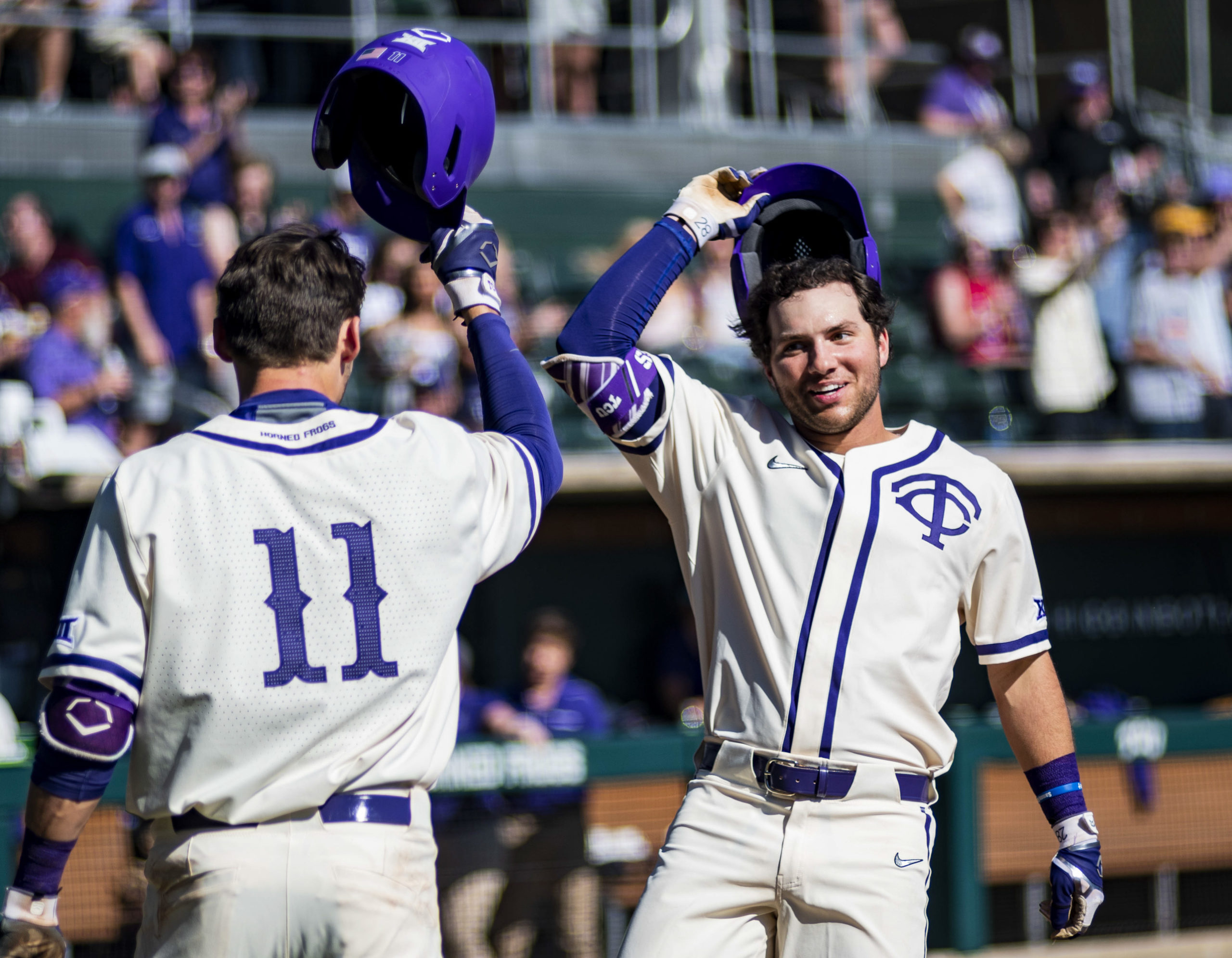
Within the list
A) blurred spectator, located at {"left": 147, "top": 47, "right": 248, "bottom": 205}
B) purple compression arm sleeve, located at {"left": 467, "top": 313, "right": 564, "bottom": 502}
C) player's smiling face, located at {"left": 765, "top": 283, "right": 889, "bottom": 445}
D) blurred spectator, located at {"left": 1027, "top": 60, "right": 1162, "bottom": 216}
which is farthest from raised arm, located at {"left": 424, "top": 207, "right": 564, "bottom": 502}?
blurred spectator, located at {"left": 1027, "top": 60, "right": 1162, "bottom": 216}

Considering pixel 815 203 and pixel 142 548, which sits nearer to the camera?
pixel 142 548

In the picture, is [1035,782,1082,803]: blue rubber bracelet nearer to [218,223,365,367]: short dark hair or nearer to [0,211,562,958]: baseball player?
[0,211,562,958]: baseball player

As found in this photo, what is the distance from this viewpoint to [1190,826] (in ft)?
17.6

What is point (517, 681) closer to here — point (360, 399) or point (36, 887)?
point (360, 399)

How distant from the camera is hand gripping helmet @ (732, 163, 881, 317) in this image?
2844 mm

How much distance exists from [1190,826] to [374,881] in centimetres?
429

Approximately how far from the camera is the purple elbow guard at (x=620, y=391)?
2.61 metres

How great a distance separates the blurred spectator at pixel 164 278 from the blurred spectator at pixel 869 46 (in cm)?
576

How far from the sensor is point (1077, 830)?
271 cm

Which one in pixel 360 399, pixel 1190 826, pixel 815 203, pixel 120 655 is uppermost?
pixel 360 399

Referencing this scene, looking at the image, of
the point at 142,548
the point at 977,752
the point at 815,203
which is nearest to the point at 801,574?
the point at 815,203

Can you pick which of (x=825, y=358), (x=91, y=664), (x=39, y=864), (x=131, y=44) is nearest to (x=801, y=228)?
(x=825, y=358)

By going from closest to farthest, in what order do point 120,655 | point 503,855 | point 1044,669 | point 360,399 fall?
point 120,655
point 1044,669
point 503,855
point 360,399

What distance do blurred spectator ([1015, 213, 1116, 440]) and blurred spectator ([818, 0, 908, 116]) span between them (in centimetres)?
330
